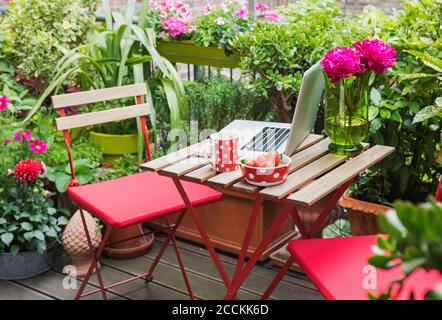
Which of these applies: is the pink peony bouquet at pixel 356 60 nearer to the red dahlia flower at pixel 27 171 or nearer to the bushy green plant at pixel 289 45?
the bushy green plant at pixel 289 45

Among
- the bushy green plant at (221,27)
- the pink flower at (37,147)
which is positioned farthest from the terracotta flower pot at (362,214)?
the pink flower at (37,147)

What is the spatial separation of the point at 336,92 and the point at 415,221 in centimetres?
156

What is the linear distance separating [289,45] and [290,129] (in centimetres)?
85

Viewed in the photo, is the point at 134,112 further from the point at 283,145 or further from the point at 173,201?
the point at 283,145

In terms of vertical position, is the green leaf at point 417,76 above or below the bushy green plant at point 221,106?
above

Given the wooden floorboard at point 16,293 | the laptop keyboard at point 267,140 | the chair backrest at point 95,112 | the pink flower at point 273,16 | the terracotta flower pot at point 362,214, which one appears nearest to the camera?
the laptop keyboard at point 267,140

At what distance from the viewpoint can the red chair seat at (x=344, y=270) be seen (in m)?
1.72

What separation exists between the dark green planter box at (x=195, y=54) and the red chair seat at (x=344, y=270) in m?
1.61

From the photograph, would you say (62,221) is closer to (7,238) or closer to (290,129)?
(7,238)

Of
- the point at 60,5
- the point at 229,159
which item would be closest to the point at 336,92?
the point at 229,159

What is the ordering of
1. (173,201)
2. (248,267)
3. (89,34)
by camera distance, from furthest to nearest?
(89,34), (173,201), (248,267)

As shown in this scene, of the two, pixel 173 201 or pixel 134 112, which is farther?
pixel 134 112

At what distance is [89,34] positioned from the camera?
3.73m

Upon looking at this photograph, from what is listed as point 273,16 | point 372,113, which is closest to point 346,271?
point 372,113
